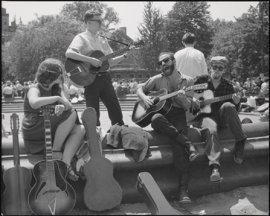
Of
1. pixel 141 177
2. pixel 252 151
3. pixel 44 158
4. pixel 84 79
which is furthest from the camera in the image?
pixel 84 79

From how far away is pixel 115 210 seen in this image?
4.30 metres

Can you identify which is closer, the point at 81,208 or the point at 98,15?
the point at 81,208

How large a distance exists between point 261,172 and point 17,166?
2.85 metres

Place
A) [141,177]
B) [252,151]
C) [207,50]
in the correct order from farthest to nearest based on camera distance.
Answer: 1. [207,50]
2. [252,151]
3. [141,177]

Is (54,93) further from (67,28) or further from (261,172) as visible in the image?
(67,28)

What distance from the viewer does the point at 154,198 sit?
3.15 metres

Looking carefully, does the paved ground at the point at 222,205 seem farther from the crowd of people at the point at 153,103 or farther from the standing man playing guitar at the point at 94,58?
the standing man playing guitar at the point at 94,58

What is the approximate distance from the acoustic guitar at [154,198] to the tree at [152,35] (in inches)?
1285

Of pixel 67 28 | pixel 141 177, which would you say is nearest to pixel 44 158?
pixel 141 177

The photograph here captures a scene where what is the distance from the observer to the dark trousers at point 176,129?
462 centimetres

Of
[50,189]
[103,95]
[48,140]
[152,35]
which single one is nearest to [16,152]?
[48,140]

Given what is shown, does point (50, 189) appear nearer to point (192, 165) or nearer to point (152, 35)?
point (192, 165)

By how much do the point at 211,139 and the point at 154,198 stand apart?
A: 6.05ft

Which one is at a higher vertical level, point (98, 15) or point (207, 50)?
point (98, 15)
